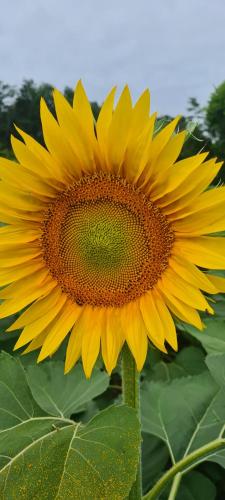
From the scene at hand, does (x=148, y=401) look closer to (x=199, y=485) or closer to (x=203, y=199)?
(x=199, y=485)

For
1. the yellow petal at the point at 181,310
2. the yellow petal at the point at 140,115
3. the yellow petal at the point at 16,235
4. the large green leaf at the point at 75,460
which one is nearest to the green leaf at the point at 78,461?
the large green leaf at the point at 75,460

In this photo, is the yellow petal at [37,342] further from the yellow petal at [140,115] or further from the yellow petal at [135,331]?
the yellow petal at [140,115]

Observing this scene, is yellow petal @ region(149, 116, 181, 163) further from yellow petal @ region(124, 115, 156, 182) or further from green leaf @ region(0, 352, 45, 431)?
green leaf @ region(0, 352, 45, 431)

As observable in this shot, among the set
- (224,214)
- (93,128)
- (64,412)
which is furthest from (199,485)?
(93,128)

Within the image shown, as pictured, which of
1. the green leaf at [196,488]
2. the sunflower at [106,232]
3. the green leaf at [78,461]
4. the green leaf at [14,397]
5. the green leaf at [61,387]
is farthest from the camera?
the green leaf at [196,488]

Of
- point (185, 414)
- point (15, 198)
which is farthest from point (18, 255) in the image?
point (185, 414)

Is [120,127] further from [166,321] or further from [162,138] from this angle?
[166,321]

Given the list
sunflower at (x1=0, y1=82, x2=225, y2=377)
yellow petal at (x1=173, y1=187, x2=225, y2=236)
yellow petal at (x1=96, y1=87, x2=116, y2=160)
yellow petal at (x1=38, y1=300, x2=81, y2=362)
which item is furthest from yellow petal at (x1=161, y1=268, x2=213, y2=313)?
yellow petal at (x1=96, y1=87, x2=116, y2=160)
